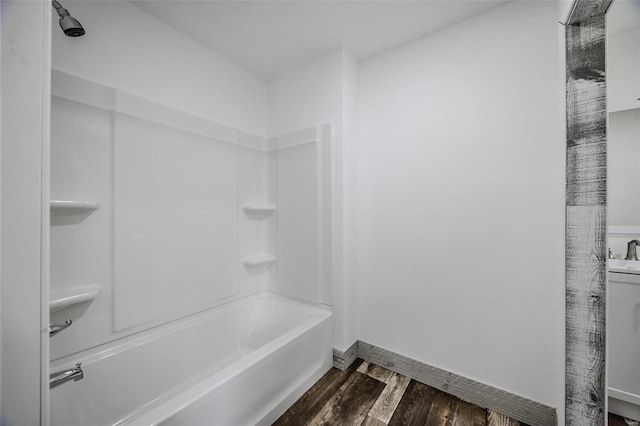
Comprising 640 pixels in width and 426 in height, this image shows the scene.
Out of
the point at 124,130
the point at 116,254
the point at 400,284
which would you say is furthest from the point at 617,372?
the point at 124,130

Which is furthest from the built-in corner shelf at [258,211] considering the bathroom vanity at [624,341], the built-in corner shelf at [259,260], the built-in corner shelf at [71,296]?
the bathroom vanity at [624,341]

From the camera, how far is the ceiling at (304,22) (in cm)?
155

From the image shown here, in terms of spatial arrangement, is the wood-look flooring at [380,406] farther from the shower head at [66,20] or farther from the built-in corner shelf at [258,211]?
the shower head at [66,20]

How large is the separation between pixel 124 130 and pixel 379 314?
2166mm

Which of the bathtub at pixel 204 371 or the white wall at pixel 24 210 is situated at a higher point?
the white wall at pixel 24 210

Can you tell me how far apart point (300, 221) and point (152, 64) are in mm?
1497

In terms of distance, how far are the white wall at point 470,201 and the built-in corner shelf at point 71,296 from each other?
175cm

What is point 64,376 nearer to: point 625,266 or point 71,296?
point 71,296

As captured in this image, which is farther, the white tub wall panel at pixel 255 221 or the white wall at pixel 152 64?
the white tub wall panel at pixel 255 221

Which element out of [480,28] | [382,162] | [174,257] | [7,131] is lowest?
[174,257]

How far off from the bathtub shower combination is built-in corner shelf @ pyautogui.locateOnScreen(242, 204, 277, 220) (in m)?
0.02

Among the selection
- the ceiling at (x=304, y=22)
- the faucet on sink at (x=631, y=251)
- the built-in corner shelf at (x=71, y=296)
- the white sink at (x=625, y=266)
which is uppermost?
the ceiling at (x=304, y=22)

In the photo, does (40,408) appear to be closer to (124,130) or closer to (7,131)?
(7,131)

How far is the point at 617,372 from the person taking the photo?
1.32 m
